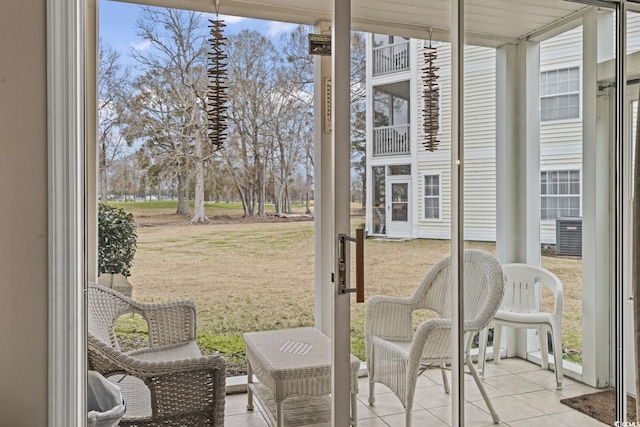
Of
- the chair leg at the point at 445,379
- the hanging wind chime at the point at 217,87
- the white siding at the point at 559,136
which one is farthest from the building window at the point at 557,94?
the hanging wind chime at the point at 217,87

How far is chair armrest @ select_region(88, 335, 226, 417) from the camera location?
1943 mm

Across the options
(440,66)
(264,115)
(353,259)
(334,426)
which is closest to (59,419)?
(334,426)

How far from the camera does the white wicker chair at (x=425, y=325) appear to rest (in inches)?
77.1

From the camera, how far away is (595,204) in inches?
81.7

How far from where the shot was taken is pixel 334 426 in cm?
174

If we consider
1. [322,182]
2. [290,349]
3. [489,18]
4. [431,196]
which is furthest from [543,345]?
[322,182]

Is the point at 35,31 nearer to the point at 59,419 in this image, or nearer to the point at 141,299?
the point at 59,419

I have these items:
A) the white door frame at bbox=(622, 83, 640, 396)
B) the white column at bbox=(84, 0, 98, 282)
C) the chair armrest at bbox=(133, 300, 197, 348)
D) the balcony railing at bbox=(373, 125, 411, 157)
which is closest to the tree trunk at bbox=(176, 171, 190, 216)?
the white column at bbox=(84, 0, 98, 282)

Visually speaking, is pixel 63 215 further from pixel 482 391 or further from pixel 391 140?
pixel 482 391

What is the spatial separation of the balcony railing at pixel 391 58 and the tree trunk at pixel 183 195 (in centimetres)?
235

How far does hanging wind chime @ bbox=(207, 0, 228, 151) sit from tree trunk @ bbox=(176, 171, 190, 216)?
347mm

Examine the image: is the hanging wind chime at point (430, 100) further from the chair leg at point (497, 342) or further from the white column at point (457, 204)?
the chair leg at point (497, 342)

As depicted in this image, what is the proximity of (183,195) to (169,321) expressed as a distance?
4.17ft

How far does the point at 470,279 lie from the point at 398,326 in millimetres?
384
